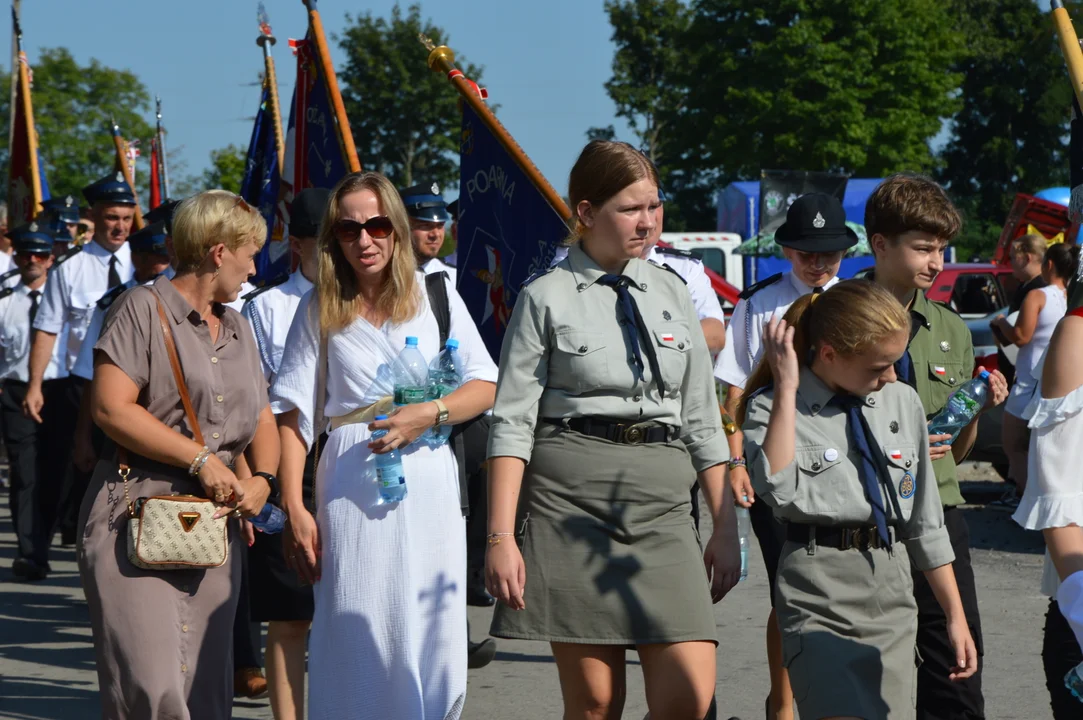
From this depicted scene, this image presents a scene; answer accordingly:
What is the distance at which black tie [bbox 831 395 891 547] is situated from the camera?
4.01 meters

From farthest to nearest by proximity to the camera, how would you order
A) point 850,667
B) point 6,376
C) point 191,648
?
point 6,376 < point 191,648 < point 850,667

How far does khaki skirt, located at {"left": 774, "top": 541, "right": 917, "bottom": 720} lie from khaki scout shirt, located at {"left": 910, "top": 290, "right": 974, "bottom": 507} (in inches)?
36.5

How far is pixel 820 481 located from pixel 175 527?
185cm

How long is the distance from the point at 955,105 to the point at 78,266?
41.9 m

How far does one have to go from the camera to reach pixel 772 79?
46.8 meters

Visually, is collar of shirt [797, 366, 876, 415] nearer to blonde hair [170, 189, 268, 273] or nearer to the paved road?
blonde hair [170, 189, 268, 273]

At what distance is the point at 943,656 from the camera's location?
489 centimetres

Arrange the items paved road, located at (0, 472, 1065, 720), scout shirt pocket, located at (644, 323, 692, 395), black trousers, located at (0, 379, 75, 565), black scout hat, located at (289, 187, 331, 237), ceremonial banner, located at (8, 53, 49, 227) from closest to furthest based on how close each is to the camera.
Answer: scout shirt pocket, located at (644, 323, 692, 395)
black scout hat, located at (289, 187, 331, 237)
paved road, located at (0, 472, 1065, 720)
black trousers, located at (0, 379, 75, 565)
ceremonial banner, located at (8, 53, 49, 227)

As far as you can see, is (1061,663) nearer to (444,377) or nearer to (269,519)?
(444,377)

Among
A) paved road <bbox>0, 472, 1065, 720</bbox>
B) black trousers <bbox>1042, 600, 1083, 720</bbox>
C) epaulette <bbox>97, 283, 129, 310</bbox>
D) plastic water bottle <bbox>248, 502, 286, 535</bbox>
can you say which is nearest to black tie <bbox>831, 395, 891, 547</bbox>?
black trousers <bbox>1042, 600, 1083, 720</bbox>

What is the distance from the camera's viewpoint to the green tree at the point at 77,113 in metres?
58.9

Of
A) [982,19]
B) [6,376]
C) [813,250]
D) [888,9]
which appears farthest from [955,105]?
[813,250]

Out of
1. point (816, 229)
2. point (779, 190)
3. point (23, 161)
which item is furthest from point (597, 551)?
point (779, 190)

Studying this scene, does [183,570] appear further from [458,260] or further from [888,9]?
[888,9]
